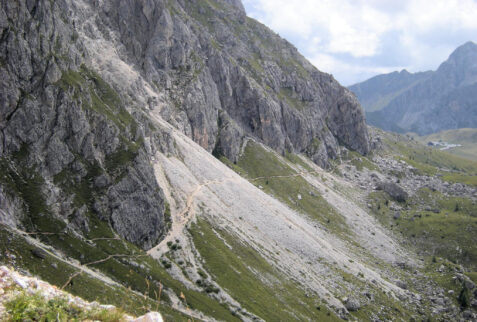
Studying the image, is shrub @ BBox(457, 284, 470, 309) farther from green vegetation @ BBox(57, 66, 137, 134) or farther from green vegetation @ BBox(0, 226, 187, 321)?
green vegetation @ BBox(57, 66, 137, 134)

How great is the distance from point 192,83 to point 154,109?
34.4 meters

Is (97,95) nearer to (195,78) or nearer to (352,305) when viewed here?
(195,78)

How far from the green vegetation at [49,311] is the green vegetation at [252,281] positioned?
61.0m

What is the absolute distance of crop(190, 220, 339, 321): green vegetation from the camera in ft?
A: 227

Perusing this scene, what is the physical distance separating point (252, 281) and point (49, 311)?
70722mm

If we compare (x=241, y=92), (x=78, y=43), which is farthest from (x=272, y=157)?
(x=78, y=43)

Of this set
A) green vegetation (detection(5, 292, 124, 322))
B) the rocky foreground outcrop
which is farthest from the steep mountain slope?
green vegetation (detection(5, 292, 124, 322))

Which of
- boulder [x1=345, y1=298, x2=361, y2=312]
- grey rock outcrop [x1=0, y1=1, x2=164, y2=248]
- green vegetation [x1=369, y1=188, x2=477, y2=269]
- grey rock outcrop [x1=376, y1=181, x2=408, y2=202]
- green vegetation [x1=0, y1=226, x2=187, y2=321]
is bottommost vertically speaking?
green vegetation [x1=0, y1=226, x2=187, y2=321]

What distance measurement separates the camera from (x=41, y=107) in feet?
227

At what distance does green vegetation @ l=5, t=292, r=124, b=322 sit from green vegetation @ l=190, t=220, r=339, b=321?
200 ft

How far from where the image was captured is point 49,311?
9617 mm

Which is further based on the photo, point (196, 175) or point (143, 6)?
point (143, 6)

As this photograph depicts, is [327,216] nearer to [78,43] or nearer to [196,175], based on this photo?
[196,175]

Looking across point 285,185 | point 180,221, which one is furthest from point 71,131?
point 285,185
